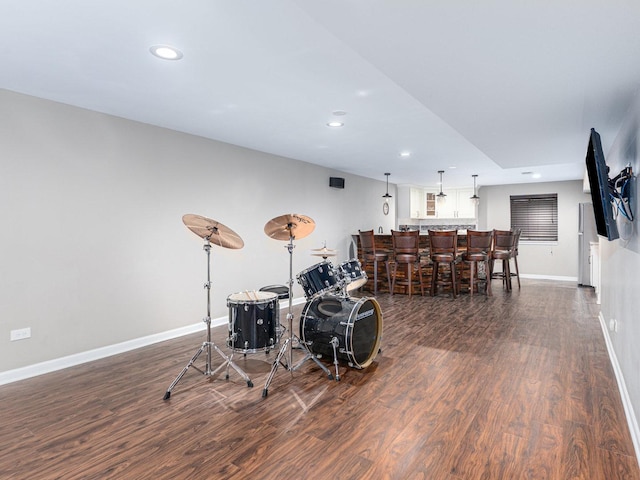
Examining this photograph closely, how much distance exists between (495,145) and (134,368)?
4094 mm

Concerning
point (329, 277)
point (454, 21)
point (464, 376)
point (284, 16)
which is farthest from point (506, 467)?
point (284, 16)

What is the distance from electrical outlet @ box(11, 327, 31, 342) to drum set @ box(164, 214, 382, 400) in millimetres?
1398

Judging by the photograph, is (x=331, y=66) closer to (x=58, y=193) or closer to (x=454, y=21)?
(x=454, y=21)

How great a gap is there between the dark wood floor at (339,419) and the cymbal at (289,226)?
1191 mm

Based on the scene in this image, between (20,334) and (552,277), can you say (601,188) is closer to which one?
(20,334)

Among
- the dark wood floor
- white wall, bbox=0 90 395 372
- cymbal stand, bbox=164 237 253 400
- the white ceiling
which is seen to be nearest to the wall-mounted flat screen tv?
the white ceiling

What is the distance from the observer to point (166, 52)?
2.42 meters

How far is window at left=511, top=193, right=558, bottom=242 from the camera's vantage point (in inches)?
350

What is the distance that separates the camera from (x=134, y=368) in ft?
11.1

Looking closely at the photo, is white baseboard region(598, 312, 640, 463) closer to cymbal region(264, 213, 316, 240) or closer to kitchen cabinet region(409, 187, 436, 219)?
cymbal region(264, 213, 316, 240)

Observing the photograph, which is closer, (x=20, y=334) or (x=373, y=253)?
(x=20, y=334)

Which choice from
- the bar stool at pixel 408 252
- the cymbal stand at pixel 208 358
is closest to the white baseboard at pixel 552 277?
the bar stool at pixel 408 252

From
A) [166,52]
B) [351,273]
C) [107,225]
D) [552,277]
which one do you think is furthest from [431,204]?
[166,52]

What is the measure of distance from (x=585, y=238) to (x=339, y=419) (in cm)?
726
